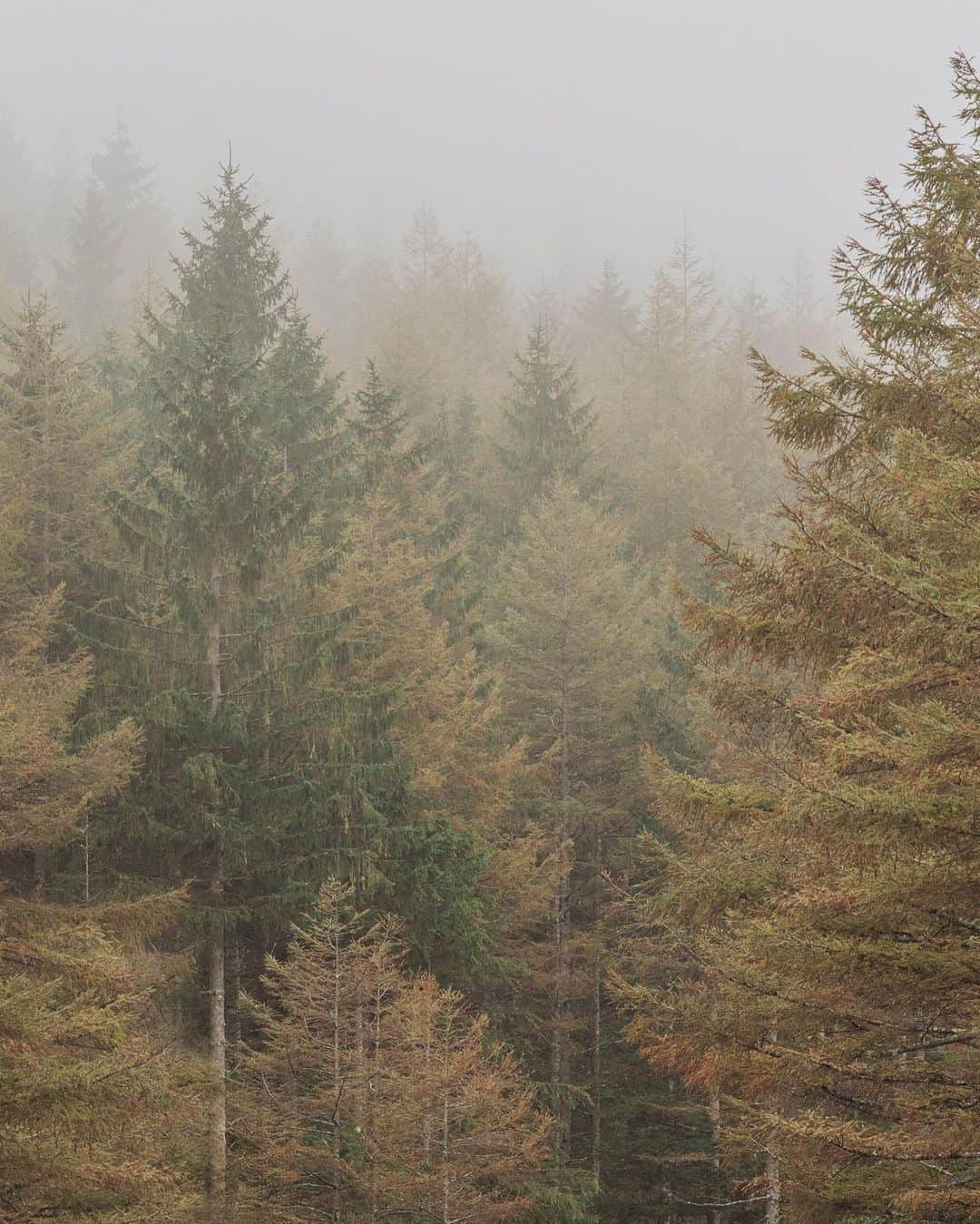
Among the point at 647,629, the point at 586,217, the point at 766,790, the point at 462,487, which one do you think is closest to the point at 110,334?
the point at 462,487

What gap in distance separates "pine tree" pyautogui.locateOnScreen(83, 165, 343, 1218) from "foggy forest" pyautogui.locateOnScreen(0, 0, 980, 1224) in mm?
84

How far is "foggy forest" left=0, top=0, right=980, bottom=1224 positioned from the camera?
6.35m

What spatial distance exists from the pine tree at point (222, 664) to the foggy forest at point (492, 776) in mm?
84

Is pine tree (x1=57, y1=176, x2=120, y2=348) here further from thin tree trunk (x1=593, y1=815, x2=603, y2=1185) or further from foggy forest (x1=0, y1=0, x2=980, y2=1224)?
thin tree trunk (x1=593, y1=815, x2=603, y2=1185)

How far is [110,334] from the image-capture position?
36.8m

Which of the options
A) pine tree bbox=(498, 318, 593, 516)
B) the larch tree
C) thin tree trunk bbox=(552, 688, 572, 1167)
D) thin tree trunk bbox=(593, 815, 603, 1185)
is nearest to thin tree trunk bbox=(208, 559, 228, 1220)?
the larch tree

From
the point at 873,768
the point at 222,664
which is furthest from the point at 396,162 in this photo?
the point at 873,768

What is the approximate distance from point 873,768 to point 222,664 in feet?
44.2

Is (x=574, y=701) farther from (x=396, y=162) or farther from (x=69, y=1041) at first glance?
(x=396, y=162)

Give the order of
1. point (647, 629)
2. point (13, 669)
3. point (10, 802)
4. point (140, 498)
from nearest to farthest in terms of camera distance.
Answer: point (10, 802), point (13, 669), point (140, 498), point (647, 629)

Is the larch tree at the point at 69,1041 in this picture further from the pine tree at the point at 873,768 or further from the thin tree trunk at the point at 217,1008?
the pine tree at the point at 873,768

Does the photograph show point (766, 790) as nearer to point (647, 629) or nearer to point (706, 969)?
point (706, 969)

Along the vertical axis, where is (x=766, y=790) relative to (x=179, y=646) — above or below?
below

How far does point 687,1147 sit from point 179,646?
51.2 feet
